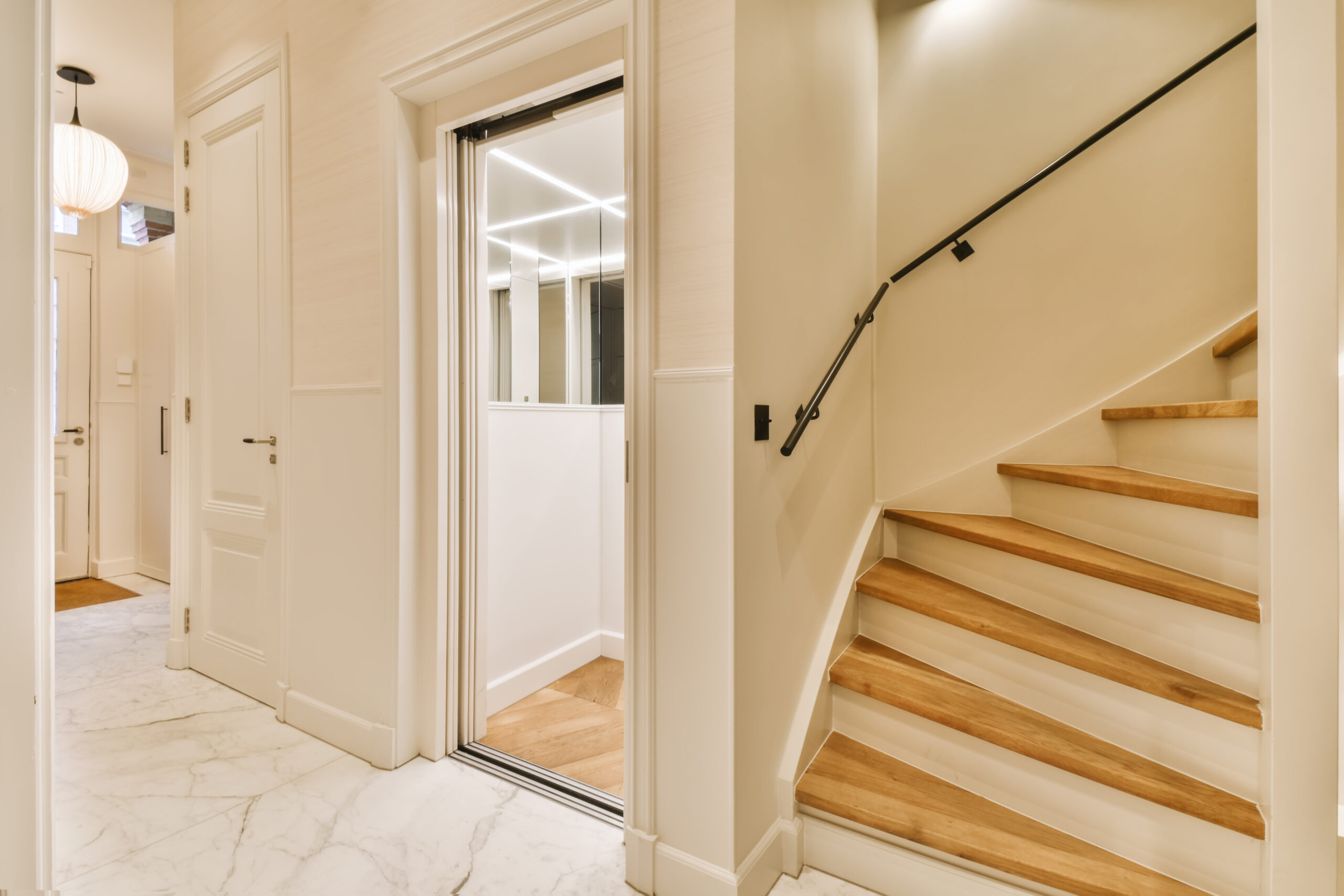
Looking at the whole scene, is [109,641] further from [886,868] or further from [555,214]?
[886,868]

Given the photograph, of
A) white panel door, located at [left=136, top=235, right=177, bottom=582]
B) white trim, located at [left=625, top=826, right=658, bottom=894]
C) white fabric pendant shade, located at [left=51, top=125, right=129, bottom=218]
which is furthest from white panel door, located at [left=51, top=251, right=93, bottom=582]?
white trim, located at [left=625, top=826, right=658, bottom=894]

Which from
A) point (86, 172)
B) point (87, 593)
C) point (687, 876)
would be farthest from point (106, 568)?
point (687, 876)

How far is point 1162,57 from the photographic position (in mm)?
2105

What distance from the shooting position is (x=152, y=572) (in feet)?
13.9

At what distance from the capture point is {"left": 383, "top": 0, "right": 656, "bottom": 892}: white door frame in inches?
56.1

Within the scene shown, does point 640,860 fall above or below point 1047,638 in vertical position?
below

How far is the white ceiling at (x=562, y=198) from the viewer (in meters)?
2.66

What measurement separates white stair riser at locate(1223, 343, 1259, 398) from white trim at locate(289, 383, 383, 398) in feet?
8.83

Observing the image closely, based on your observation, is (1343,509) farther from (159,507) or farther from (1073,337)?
(159,507)

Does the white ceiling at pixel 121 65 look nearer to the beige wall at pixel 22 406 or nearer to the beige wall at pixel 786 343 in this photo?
the beige wall at pixel 786 343

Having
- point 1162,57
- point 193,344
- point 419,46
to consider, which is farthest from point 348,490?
point 1162,57

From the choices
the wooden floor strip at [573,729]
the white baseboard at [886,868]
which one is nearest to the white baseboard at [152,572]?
the wooden floor strip at [573,729]

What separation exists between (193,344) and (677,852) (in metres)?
2.71

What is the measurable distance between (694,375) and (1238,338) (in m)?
1.68
